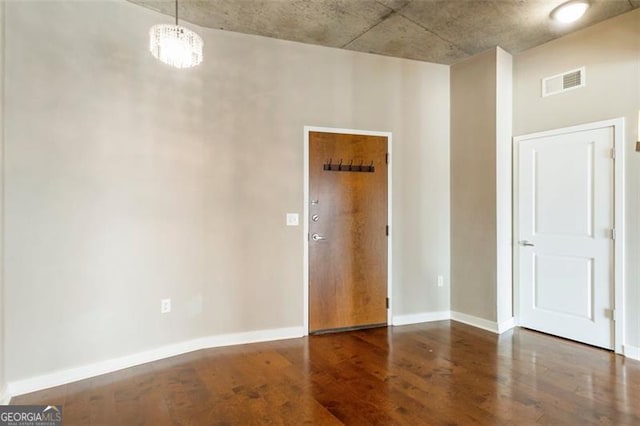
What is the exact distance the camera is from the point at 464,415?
7.10ft

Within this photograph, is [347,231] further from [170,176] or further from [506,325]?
[506,325]

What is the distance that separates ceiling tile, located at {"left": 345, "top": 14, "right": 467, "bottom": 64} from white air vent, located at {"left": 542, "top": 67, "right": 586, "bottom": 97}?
88 cm

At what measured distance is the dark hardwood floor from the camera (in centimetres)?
216

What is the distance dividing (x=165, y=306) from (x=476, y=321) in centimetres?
313

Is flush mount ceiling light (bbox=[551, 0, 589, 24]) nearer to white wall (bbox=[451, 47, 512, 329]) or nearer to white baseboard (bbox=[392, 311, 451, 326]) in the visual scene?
white wall (bbox=[451, 47, 512, 329])

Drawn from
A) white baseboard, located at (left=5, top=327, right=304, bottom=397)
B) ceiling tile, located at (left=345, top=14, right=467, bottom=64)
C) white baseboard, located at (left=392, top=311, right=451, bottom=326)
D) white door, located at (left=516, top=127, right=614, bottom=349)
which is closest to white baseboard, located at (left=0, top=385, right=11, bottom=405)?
white baseboard, located at (left=5, top=327, right=304, bottom=397)

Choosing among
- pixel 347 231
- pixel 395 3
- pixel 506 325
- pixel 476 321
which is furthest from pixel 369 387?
pixel 395 3

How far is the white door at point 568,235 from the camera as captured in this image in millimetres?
3236

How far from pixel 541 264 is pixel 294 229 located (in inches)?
99.4

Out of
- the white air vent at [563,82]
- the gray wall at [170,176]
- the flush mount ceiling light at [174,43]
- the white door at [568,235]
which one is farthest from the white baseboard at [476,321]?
the flush mount ceiling light at [174,43]

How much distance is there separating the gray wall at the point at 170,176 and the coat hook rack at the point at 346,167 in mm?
313

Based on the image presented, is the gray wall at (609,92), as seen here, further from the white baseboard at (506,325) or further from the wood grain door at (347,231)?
the wood grain door at (347,231)

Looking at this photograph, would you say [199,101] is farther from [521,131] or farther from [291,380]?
[521,131]

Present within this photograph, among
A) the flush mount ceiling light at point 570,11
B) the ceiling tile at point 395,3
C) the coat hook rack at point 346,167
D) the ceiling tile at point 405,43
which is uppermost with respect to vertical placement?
the ceiling tile at point 405,43
